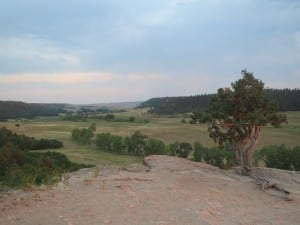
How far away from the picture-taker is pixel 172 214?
9992mm

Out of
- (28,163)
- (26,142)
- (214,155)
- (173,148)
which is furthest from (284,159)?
(26,142)

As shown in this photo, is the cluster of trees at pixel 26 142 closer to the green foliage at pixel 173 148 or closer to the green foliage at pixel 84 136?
the green foliage at pixel 84 136

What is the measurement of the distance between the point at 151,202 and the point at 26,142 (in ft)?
227

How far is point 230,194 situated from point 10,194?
6.72 metres

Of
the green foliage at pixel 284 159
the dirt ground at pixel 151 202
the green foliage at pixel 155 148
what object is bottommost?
the green foliage at pixel 155 148

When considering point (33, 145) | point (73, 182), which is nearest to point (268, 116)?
point (73, 182)

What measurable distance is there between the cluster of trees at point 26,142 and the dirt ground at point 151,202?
54788 mm

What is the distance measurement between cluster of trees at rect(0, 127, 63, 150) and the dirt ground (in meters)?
54.8

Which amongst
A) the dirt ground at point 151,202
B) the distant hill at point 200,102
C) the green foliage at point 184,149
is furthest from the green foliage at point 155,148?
the dirt ground at point 151,202

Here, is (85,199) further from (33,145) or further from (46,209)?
(33,145)

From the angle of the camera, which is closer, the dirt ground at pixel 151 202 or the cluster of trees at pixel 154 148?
the dirt ground at pixel 151 202

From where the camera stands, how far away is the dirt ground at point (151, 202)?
376 inches

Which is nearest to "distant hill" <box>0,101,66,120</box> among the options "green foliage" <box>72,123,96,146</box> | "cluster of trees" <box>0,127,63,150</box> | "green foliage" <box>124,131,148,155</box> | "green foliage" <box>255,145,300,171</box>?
"green foliage" <box>72,123,96,146</box>

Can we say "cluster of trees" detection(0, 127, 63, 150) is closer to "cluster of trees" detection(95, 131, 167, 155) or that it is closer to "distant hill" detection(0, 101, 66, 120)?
"cluster of trees" detection(95, 131, 167, 155)
